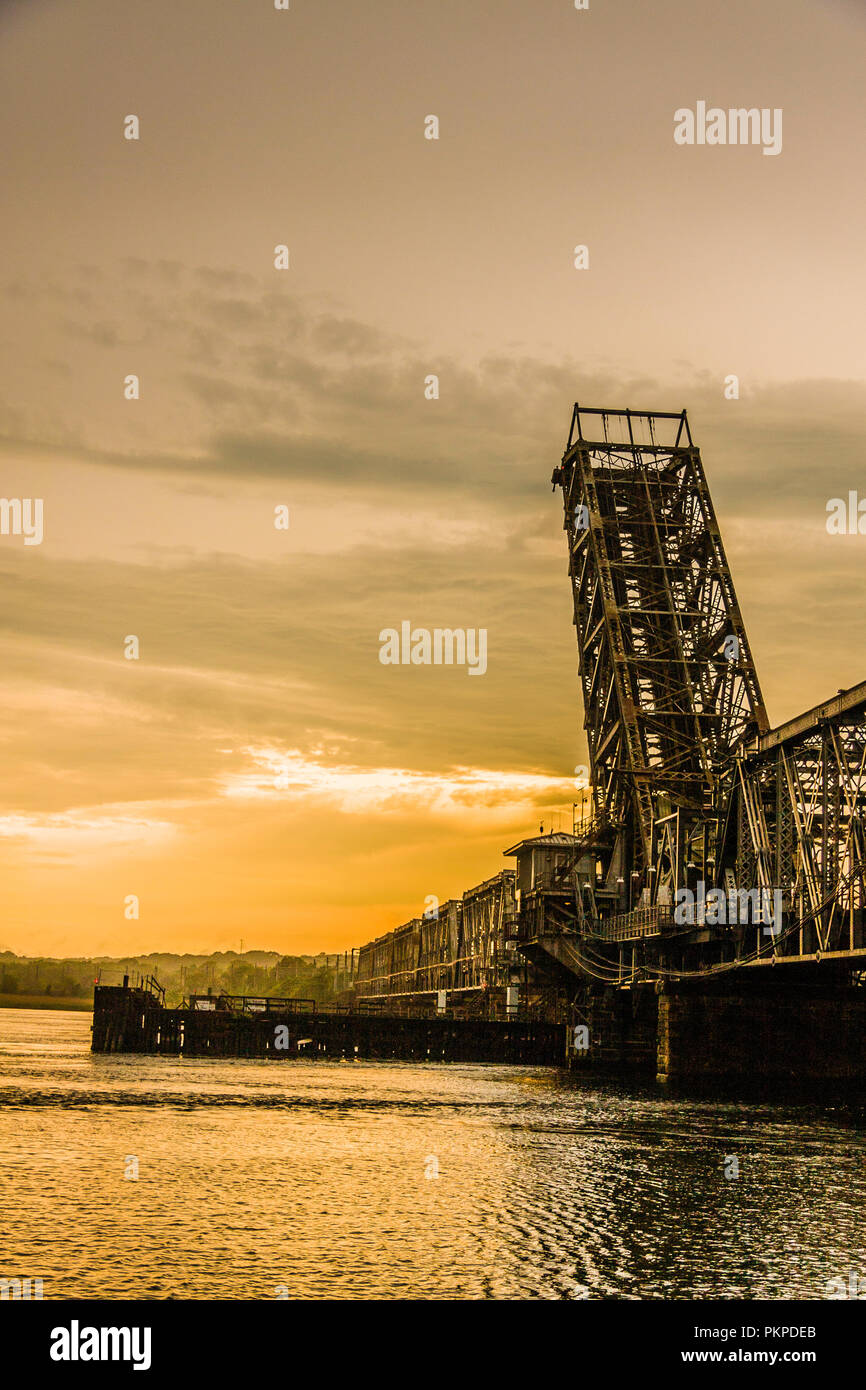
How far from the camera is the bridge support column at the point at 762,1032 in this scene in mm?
51812

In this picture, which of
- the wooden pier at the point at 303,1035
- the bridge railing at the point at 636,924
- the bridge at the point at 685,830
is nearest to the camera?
the bridge at the point at 685,830

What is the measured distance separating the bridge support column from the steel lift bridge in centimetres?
177

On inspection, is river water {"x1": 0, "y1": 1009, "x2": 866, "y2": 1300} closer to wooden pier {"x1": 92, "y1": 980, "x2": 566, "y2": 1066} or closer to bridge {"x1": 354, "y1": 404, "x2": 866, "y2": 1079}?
bridge {"x1": 354, "y1": 404, "x2": 866, "y2": 1079}

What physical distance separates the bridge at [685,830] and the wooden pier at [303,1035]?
601 centimetres

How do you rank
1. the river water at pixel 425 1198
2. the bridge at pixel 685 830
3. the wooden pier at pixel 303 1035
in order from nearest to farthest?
the river water at pixel 425 1198 < the bridge at pixel 685 830 < the wooden pier at pixel 303 1035

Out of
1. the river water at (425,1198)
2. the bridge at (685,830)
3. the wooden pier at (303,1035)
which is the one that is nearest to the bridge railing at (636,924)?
the bridge at (685,830)

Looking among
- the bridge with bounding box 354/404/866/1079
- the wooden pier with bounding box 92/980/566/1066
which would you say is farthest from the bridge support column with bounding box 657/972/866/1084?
the wooden pier with bounding box 92/980/566/1066

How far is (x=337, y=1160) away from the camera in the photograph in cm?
2944

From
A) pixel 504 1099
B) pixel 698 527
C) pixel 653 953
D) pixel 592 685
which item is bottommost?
pixel 504 1099

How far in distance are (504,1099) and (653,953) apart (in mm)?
10691

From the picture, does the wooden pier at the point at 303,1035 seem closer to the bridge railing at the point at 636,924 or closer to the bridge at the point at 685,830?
the bridge at the point at 685,830
